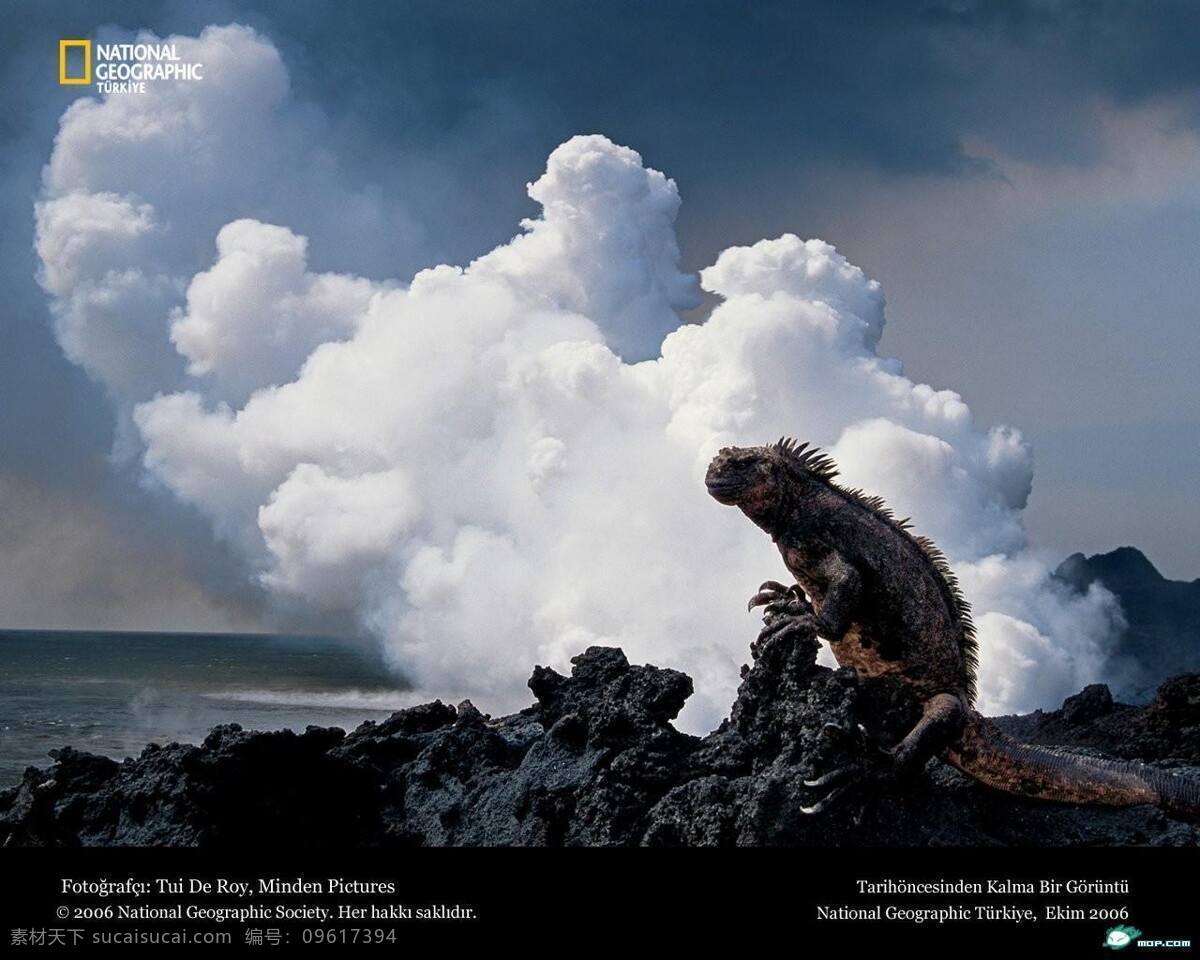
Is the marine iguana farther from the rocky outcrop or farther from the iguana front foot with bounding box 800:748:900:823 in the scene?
the iguana front foot with bounding box 800:748:900:823

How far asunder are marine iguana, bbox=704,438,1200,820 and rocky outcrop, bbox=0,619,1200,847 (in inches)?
7.4

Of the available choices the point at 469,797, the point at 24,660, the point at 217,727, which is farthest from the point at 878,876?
the point at 24,660

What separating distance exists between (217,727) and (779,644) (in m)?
4.49

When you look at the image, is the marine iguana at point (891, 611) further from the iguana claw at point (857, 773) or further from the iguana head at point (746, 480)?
the iguana claw at point (857, 773)

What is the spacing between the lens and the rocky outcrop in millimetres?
5871

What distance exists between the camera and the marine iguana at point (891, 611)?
6949 millimetres

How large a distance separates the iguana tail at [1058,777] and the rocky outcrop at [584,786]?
11 centimetres

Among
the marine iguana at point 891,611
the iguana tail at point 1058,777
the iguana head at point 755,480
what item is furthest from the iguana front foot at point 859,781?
the iguana head at point 755,480

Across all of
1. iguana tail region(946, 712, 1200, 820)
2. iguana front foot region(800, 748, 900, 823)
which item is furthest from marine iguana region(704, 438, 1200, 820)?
iguana front foot region(800, 748, 900, 823)

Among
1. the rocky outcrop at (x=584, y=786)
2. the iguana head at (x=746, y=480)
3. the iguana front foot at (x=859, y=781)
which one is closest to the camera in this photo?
the iguana front foot at (x=859, y=781)

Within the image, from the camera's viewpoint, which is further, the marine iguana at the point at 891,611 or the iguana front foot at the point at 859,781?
the marine iguana at the point at 891,611

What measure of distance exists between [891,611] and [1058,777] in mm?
1641

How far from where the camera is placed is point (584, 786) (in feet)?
21.2

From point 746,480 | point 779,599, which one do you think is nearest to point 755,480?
point 746,480
